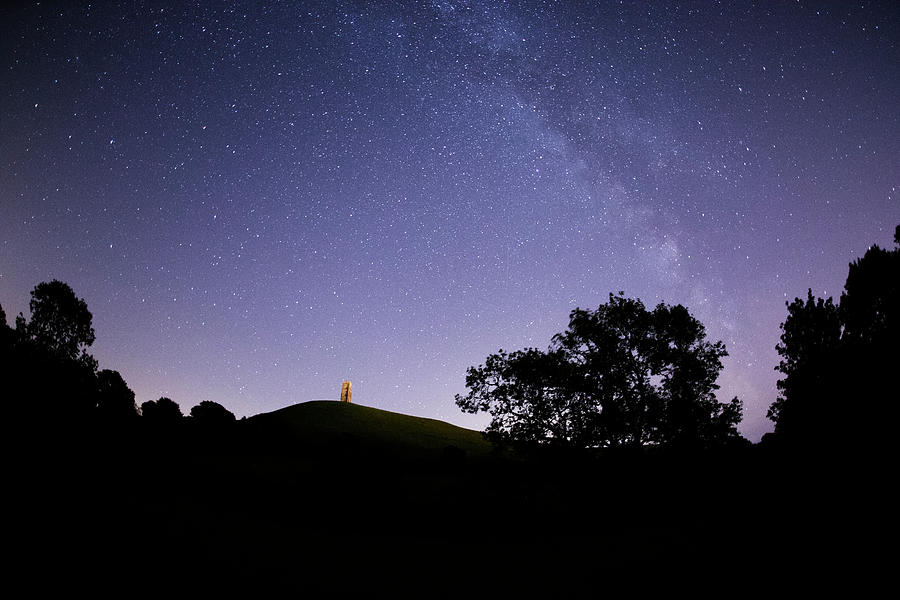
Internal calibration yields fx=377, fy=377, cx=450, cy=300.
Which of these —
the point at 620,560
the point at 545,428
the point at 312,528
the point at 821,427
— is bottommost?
the point at 312,528

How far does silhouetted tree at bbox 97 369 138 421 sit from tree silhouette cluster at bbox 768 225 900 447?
63.7m

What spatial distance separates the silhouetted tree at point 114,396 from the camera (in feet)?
149

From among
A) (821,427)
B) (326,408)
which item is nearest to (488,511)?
(821,427)

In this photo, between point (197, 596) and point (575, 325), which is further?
point (575, 325)

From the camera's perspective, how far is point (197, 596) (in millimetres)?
8055

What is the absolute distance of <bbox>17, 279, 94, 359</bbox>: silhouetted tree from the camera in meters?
42.8

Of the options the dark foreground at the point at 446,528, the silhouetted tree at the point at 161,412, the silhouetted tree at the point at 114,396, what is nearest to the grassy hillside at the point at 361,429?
the silhouetted tree at the point at 161,412

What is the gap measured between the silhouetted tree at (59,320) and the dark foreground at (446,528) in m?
25.4

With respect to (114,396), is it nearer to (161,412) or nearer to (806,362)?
(161,412)

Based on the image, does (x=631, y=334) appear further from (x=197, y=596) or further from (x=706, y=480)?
(x=197, y=596)

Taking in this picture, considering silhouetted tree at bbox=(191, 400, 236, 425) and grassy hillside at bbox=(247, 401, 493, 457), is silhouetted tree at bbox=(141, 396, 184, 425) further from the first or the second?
grassy hillside at bbox=(247, 401, 493, 457)

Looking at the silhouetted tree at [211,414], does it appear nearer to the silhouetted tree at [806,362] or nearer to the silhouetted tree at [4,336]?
the silhouetted tree at [4,336]

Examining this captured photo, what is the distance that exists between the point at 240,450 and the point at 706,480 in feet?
158

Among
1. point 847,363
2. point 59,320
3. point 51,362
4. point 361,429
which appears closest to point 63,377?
point 51,362
